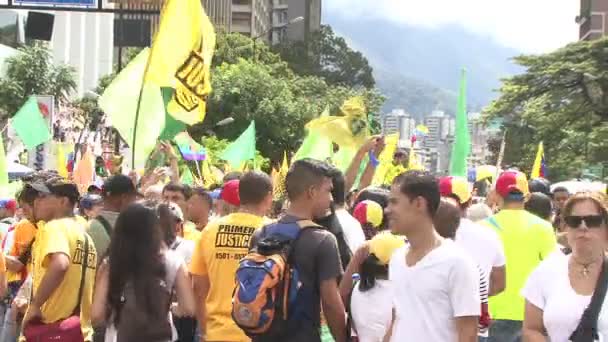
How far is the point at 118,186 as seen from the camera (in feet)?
23.4

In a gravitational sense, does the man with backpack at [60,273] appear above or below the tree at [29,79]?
below

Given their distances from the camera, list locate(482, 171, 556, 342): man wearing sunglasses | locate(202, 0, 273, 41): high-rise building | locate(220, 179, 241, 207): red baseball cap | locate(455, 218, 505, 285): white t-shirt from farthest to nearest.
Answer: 1. locate(202, 0, 273, 41): high-rise building
2. locate(482, 171, 556, 342): man wearing sunglasses
3. locate(220, 179, 241, 207): red baseball cap
4. locate(455, 218, 505, 285): white t-shirt

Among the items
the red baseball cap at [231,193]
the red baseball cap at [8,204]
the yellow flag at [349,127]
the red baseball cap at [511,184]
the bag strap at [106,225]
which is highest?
the yellow flag at [349,127]

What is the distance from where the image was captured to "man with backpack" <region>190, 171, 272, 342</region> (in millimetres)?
6219

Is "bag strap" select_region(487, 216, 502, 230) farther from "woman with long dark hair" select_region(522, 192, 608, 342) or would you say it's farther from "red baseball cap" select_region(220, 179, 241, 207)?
"woman with long dark hair" select_region(522, 192, 608, 342)

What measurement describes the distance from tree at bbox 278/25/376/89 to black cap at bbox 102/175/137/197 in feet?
210

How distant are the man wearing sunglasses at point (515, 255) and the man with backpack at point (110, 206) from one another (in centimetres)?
246

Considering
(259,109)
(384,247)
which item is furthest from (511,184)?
(259,109)

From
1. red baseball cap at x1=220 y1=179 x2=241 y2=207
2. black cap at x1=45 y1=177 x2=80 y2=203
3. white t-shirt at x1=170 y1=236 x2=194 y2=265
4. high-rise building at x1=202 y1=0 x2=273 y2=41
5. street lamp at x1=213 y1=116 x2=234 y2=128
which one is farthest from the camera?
high-rise building at x1=202 y1=0 x2=273 y2=41

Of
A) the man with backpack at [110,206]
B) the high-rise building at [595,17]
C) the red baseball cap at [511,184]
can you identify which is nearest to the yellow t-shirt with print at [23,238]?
the man with backpack at [110,206]

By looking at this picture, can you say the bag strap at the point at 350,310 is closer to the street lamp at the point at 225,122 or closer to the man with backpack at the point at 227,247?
the man with backpack at the point at 227,247

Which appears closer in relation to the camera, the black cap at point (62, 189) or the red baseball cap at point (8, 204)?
the black cap at point (62, 189)

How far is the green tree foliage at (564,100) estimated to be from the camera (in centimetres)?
4156

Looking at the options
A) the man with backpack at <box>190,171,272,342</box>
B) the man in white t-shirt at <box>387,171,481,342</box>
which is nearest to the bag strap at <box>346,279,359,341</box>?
the man with backpack at <box>190,171,272,342</box>
